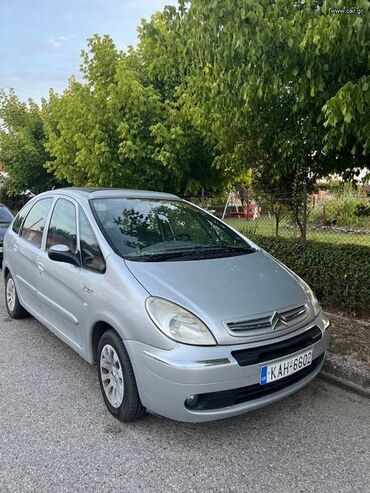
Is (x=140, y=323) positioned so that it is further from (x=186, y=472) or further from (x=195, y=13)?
(x=195, y=13)

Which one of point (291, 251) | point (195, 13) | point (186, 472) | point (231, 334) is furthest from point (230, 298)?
point (291, 251)

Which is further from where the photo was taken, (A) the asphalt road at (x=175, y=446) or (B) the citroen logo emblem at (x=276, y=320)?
(B) the citroen logo emblem at (x=276, y=320)

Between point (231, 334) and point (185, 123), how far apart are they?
5672 mm

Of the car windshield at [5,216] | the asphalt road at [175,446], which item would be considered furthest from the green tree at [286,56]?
the car windshield at [5,216]

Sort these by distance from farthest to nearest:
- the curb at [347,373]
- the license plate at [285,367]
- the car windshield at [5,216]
Answer: the car windshield at [5,216] < the curb at [347,373] < the license plate at [285,367]

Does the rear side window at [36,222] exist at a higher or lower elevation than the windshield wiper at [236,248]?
higher

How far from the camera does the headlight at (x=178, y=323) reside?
8.38 feet

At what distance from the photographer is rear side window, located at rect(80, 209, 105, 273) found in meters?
3.20

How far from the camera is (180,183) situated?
870 centimetres

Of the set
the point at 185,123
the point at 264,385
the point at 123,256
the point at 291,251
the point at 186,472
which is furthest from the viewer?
the point at 185,123

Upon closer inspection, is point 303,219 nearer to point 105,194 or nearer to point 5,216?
point 105,194

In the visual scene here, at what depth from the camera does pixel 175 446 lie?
2682mm

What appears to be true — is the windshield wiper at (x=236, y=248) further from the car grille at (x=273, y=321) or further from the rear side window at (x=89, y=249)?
the rear side window at (x=89, y=249)

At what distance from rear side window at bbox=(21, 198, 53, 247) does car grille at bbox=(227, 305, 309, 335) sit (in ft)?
8.16
